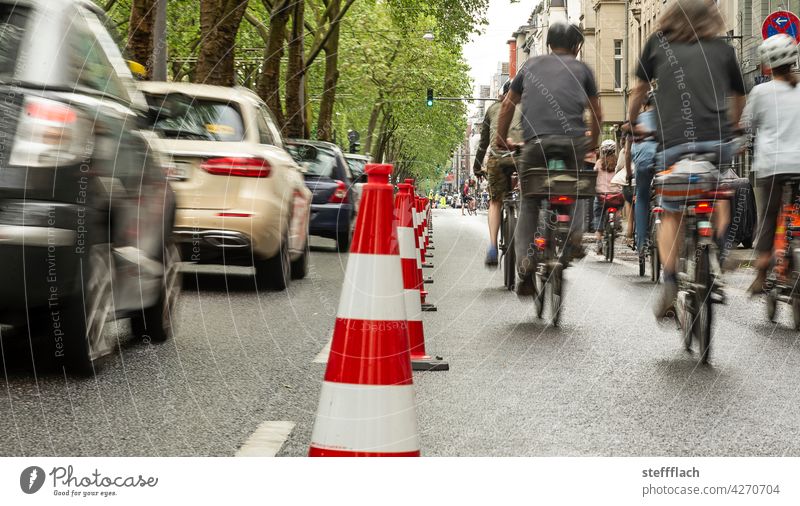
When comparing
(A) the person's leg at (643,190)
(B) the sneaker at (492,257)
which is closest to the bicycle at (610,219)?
(B) the sneaker at (492,257)

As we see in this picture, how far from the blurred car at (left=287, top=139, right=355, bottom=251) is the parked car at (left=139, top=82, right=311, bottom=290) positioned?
13.6 ft

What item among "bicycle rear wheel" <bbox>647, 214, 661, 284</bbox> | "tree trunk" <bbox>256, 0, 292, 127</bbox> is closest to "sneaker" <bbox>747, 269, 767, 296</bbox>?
"bicycle rear wheel" <bbox>647, 214, 661, 284</bbox>

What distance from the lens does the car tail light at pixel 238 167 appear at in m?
8.29

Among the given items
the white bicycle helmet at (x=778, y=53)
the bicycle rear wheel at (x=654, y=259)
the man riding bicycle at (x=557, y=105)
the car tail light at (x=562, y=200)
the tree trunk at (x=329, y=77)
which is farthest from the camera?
the tree trunk at (x=329, y=77)

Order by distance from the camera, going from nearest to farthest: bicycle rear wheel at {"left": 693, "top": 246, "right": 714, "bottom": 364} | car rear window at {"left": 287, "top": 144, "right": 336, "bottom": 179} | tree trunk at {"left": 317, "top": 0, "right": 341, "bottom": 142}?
bicycle rear wheel at {"left": 693, "top": 246, "right": 714, "bottom": 364} < car rear window at {"left": 287, "top": 144, "right": 336, "bottom": 179} < tree trunk at {"left": 317, "top": 0, "right": 341, "bottom": 142}

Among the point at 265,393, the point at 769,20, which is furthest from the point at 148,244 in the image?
the point at 769,20

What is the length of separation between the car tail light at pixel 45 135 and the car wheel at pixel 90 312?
44 centimetres

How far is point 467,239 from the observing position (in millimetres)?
21547

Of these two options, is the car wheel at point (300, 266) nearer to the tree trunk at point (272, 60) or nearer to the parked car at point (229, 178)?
the parked car at point (229, 178)

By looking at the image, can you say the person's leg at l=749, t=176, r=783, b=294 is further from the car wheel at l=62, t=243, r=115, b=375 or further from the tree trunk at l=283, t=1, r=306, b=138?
the tree trunk at l=283, t=1, r=306, b=138

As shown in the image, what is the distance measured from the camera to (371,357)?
3.37 meters

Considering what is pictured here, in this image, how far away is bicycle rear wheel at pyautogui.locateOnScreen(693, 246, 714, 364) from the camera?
20.3ft

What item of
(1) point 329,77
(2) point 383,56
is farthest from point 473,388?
(2) point 383,56

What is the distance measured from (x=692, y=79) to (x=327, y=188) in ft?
27.0
